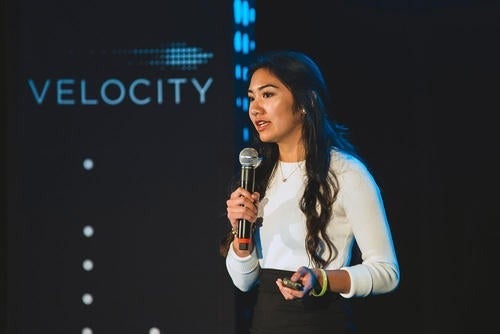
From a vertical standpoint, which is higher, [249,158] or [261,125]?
[261,125]

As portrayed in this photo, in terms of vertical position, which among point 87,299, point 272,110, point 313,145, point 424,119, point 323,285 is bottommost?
point 87,299

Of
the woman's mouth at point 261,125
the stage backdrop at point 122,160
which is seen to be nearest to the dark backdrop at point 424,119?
the stage backdrop at point 122,160

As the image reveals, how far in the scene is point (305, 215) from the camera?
239 cm

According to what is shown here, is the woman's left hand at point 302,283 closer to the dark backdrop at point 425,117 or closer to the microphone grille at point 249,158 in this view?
the microphone grille at point 249,158

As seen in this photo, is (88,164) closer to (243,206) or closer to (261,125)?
(261,125)

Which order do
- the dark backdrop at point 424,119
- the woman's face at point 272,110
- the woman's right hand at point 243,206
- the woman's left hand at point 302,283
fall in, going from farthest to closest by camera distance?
the dark backdrop at point 424,119, the woman's face at point 272,110, the woman's right hand at point 243,206, the woman's left hand at point 302,283

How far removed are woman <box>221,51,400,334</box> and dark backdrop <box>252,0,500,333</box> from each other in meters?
1.12

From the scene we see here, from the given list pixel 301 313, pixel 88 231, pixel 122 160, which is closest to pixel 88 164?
pixel 122 160

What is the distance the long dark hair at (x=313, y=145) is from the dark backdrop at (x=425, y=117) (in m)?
1.10

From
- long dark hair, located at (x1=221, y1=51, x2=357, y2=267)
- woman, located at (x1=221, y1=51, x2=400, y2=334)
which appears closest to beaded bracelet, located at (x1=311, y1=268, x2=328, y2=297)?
woman, located at (x1=221, y1=51, x2=400, y2=334)

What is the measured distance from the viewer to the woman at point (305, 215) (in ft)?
7.43

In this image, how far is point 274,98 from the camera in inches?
98.0

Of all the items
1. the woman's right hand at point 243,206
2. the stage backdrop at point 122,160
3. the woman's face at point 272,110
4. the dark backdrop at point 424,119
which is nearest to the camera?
the woman's right hand at point 243,206

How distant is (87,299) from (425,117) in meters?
1.88
